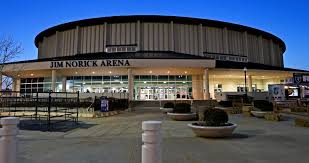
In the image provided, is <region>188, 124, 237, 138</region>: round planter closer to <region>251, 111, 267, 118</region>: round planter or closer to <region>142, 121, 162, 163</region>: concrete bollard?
<region>142, 121, 162, 163</region>: concrete bollard

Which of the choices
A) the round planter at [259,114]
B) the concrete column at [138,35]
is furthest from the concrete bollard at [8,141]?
the concrete column at [138,35]

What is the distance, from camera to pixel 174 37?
162ft

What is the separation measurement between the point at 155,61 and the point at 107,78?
13.2 meters

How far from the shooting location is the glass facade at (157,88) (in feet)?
150

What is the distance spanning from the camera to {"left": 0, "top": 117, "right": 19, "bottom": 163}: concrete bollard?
4.00 metres

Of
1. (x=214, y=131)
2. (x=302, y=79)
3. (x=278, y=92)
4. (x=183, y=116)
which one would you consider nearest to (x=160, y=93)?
(x=278, y=92)

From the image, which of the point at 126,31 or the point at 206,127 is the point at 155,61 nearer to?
the point at 126,31

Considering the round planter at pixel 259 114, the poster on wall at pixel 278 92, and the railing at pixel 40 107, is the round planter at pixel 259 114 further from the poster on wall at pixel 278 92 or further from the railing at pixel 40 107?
the railing at pixel 40 107

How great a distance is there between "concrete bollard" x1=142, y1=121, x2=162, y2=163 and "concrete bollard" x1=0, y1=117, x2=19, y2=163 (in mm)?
2264

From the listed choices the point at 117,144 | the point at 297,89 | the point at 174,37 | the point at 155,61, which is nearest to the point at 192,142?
the point at 117,144

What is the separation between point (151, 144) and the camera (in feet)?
11.5

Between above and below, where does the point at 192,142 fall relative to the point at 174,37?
below

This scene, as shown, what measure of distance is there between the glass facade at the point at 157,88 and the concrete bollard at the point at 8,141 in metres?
41.6

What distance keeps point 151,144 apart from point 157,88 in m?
42.2
